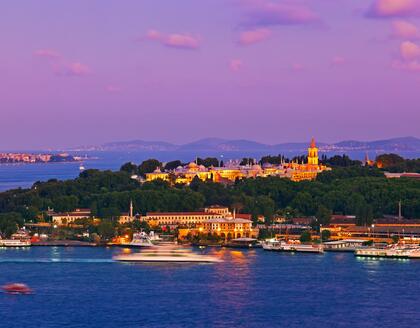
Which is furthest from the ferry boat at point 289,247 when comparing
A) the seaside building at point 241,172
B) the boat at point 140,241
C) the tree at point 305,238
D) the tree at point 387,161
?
the tree at point 387,161

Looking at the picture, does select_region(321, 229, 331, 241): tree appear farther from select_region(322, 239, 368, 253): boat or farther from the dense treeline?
the dense treeline

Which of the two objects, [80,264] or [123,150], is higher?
[123,150]

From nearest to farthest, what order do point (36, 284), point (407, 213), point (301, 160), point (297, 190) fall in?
point (36, 284) → point (407, 213) → point (297, 190) → point (301, 160)

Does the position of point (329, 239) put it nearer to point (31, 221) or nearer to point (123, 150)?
point (31, 221)

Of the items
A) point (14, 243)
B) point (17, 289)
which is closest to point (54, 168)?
point (14, 243)

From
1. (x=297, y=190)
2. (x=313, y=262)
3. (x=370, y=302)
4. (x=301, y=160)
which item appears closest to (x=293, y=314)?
(x=370, y=302)

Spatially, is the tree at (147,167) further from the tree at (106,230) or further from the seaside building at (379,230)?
the seaside building at (379,230)
